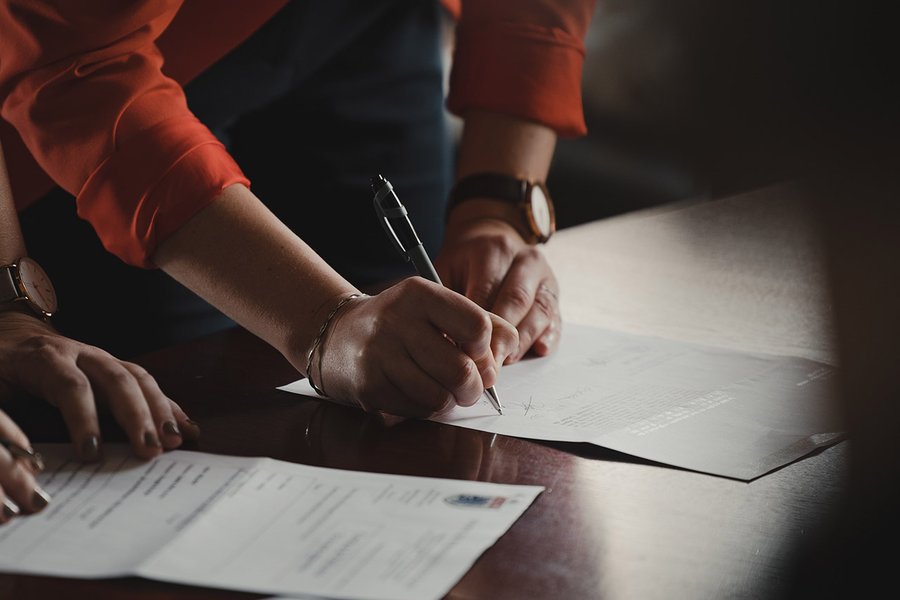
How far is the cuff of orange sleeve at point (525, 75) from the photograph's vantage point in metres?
1.34

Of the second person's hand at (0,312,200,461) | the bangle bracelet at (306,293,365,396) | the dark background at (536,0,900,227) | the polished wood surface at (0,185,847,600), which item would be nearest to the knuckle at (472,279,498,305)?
the polished wood surface at (0,185,847,600)

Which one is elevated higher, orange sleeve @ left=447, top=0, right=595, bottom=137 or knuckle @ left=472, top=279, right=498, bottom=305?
orange sleeve @ left=447, top=0, right=595, bottom=137

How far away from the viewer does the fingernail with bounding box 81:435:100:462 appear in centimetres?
78

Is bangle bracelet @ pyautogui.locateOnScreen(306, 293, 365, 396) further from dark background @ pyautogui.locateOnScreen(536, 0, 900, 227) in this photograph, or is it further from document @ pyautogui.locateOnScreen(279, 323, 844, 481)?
dark background @ pyautogui.locateOnScreen(536, 0, 900, 227)

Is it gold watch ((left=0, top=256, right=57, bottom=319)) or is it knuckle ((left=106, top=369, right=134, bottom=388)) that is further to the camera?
gold watch ((left=0, top=256, right=57, bottom=319))

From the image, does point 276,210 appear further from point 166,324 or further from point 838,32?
point 838,32

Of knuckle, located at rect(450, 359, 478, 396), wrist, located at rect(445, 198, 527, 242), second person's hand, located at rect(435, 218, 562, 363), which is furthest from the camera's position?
wrist, located at rect(445, 198, 527, 242)

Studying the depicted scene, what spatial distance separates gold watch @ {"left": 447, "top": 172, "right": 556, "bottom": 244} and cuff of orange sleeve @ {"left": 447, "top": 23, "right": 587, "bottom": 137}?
102mm

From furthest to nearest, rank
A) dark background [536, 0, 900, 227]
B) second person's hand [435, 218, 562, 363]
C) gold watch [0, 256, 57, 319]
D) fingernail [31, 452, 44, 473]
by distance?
dark background [536, 0, 900, 227] → second person's hand [435, 218, 562, 363] → gold watch [0, 256, 57, 319] → fingernail [31, 452, 44, 473]

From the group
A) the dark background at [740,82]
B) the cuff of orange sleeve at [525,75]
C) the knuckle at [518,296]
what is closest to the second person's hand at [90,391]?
the knuckle at [518,296]

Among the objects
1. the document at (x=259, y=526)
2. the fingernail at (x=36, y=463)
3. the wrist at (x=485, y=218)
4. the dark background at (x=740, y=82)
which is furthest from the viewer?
the dark background at (x=740, y=82)

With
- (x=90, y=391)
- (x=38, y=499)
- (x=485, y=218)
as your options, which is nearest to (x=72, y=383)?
(x=90, y=391)

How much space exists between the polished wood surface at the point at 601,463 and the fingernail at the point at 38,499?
88mm

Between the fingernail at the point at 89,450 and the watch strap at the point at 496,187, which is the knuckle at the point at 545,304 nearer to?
the watch strap at the point at 496,187
